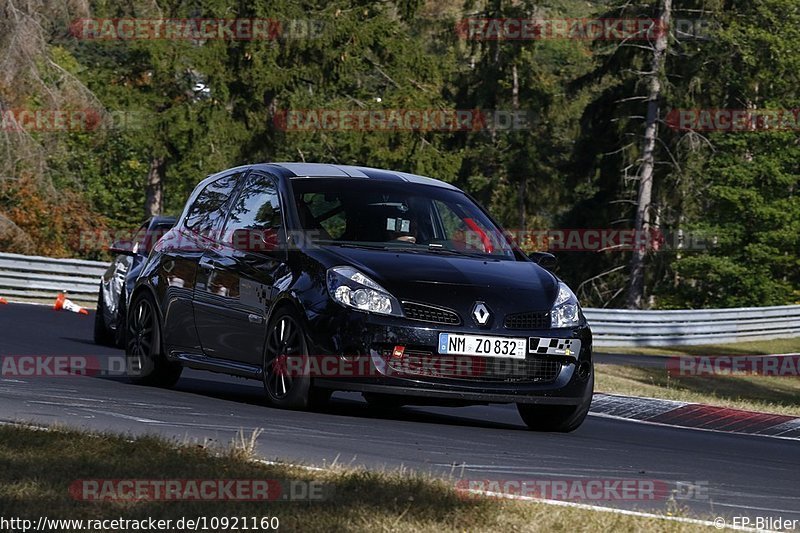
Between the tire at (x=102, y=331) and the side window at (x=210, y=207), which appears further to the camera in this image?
the tire at (x=102, y=331)

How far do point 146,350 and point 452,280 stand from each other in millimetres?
3400

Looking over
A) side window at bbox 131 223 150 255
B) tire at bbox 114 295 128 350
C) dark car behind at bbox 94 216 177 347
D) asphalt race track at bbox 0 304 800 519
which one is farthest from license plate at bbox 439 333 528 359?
dark car behind at bbox 94 216 177 347

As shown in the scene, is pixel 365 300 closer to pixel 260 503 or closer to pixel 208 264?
pixel 208 264

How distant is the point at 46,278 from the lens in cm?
3186

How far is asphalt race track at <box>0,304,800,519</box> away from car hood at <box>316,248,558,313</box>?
86 centimetres

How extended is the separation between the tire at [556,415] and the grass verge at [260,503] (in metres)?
3.68

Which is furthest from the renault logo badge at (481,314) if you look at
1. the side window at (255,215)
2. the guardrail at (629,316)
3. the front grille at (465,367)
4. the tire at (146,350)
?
the guardrail at (629,316)

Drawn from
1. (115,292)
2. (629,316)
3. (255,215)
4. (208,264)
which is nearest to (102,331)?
(115,292)

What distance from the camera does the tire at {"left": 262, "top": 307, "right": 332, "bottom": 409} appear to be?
9.81 meters

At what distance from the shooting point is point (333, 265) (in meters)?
9.79

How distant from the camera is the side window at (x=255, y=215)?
10.7 meters

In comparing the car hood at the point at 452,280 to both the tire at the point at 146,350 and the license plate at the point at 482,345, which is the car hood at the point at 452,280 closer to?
the license plate at the point at 482,345

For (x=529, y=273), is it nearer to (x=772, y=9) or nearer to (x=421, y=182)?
(x=421, y=182)

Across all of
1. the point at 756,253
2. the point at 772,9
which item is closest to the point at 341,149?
the point at 756,253
